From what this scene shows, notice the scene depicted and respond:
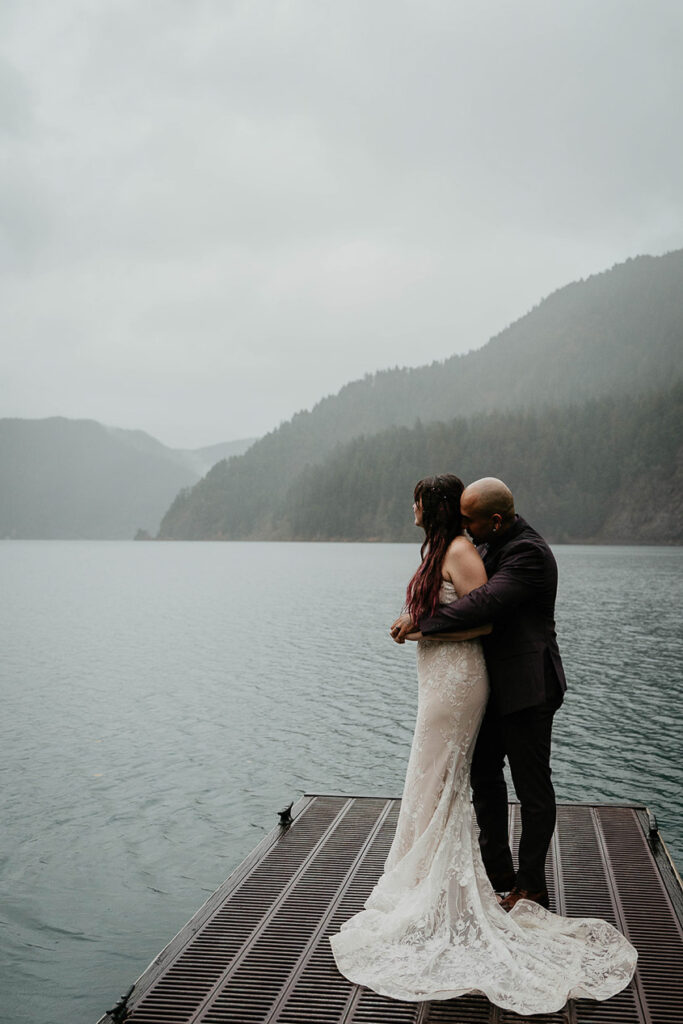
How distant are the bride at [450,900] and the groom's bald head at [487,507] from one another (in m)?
0.08

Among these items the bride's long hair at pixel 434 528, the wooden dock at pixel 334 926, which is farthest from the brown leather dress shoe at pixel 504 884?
the bride's long hair at pixel 434 528

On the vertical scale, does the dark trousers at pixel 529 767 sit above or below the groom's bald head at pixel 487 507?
below

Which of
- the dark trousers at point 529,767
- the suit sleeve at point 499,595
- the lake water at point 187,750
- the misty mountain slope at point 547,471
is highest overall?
the misty mountain slope at point 547,471

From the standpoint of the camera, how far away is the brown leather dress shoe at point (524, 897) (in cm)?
582

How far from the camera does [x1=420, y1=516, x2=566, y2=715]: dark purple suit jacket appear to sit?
18.0 feet

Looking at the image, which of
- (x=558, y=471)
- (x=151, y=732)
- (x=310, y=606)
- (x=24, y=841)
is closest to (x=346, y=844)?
(x=24, y=841)

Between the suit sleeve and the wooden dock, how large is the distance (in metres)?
2.20

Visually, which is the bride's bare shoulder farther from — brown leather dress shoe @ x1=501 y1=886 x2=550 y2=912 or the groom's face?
brown leather dress shoe @ x1=501 y1=886 x2=550 y2=912

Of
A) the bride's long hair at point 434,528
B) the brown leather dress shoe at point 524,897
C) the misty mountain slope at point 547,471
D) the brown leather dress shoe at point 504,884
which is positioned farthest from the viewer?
the misty mountain slope at point 547,471

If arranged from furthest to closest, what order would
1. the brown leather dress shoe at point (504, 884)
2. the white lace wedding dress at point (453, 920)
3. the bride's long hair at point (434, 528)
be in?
the brown leather dress shoe at point (504, 884) → the bride's long hair at point (434, 528) → the white lace wedding dress at point (453, 920)

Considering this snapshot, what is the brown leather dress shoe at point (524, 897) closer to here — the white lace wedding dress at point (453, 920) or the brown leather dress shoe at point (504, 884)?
the white lace wedding dress at point (453, 920)

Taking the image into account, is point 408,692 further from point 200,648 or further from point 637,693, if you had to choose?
point 200,648

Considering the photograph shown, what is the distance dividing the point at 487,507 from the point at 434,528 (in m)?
0.39

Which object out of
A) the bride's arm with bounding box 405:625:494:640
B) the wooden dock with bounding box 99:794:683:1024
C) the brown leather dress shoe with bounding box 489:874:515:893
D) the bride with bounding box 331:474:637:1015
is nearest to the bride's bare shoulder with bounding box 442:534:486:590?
the bride with bounding box 331:474:637:1015
